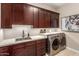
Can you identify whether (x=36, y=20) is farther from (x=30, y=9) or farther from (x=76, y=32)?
(x=76, y=32)

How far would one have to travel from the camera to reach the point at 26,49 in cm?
165

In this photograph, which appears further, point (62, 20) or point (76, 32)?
point (62, 20)

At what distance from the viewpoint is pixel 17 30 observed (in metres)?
1.54

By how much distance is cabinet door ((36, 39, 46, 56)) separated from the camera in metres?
1.91

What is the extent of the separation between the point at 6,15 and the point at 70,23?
4.08 ft

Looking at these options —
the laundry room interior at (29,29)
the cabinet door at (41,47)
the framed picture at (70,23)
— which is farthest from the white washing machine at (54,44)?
the framed picture at (70,23)

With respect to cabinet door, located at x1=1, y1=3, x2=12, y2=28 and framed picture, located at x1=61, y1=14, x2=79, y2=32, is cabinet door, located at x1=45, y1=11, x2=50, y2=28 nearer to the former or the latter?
framed picture, located at x1=61, y1=14, x2=79, y2=32

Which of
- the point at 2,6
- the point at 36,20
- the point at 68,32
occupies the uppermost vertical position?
the point at 2,6

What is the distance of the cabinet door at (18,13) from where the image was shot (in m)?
1.61

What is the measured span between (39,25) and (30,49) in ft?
2.36

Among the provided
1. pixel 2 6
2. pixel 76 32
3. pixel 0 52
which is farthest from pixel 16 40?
pixel 76 32

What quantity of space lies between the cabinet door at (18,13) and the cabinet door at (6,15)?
88 mm

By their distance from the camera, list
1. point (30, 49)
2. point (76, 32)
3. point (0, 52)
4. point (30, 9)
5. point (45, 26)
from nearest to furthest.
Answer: point (0, 52)
point (76, 32)
point (30, 49)
point (30, 9)
point (45, 26)

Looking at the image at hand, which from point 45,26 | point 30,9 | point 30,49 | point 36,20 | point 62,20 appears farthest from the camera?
point 45,26
